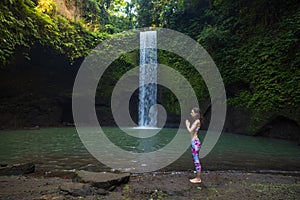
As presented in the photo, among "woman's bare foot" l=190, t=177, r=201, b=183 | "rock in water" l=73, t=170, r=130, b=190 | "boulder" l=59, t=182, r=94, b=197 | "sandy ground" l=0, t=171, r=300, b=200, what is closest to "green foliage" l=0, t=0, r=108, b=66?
"sandy ground" l=0, t=171, r=300, b=200

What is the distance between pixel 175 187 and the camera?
3.21 m

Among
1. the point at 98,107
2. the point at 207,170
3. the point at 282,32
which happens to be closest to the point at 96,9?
the point at 98,107

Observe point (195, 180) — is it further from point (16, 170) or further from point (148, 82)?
point (148, 82)

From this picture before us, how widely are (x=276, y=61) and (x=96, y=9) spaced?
1364cm

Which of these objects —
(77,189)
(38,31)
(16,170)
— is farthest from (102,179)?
(38,31)

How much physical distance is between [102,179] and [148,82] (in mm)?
14021

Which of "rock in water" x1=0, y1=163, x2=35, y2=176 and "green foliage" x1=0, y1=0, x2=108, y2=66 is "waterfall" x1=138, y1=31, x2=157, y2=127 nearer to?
"green foliage" x1=0, y1=0, x2=108, y2=66

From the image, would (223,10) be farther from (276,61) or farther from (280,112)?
(280,112)

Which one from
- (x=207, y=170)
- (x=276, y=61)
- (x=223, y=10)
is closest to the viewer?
(x=207, y=170)

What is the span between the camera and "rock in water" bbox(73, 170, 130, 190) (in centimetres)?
304

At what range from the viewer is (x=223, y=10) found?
14672 mm

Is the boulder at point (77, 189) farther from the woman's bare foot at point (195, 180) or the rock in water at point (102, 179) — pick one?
the woman's bare foot at point (195, 180)

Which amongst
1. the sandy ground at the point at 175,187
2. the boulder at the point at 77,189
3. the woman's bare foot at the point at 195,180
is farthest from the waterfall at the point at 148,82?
the boulder at the point at 77,189

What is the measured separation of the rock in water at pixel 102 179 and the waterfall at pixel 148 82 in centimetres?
1315
